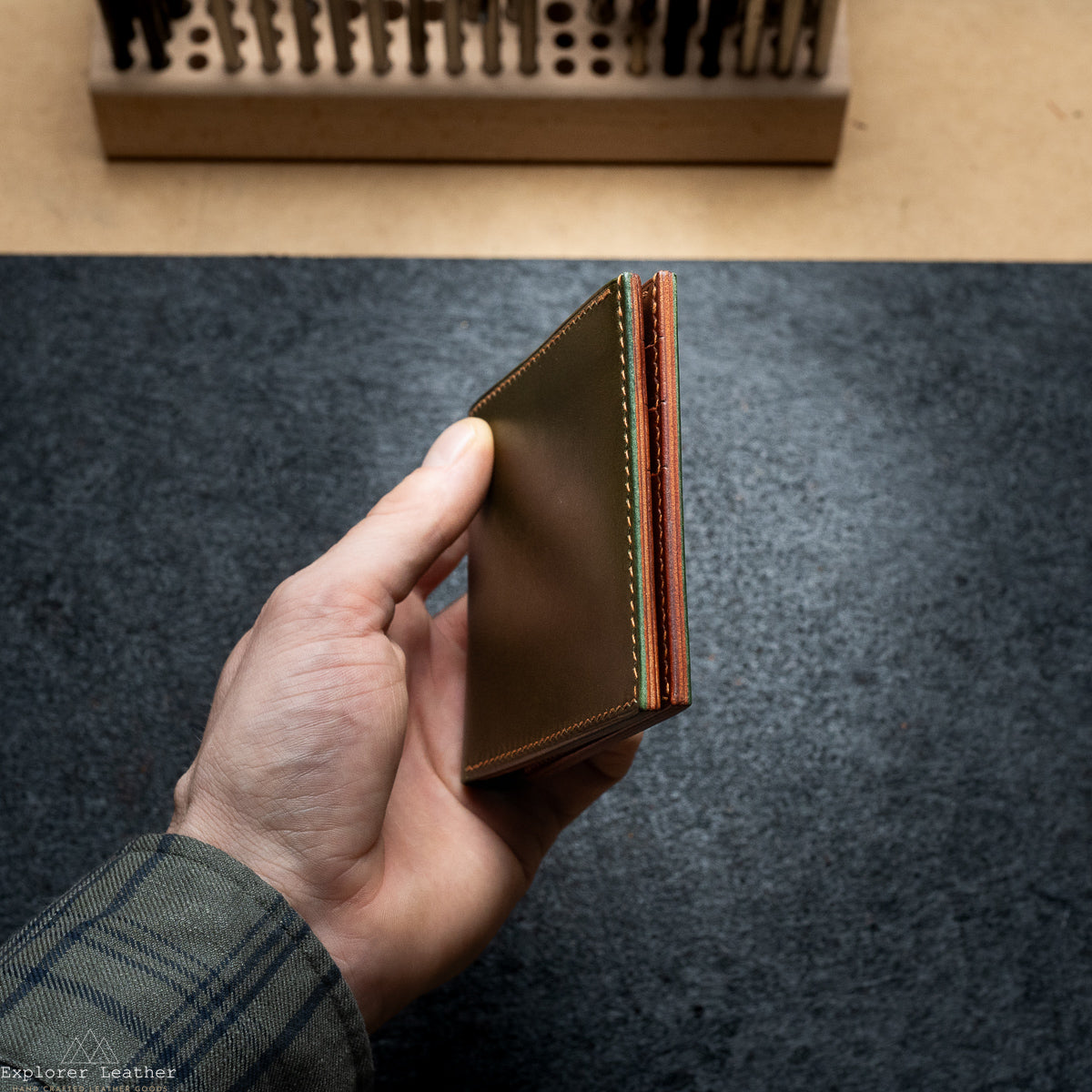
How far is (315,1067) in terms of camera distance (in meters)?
0.47

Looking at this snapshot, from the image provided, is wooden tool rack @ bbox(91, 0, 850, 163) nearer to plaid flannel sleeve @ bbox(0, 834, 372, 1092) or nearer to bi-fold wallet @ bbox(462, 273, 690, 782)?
bi-fold wallet @ bbox(462, 273, 690, 782)

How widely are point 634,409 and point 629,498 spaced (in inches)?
1.4

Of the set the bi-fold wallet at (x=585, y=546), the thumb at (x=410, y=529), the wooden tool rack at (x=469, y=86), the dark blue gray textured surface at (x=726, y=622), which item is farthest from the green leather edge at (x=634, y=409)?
the wooden tool rack at (x=469, y=86)

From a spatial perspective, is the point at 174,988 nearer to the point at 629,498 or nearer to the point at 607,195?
the point at 629,498

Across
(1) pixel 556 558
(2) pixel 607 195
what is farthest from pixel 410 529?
(2) pixel 607 195

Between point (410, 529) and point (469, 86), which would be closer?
point (410, 529)

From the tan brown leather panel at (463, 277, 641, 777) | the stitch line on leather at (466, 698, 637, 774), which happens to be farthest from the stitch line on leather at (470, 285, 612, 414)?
the stitch line on leather at (466, 698, 637, 774)

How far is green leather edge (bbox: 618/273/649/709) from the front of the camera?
1.38ft

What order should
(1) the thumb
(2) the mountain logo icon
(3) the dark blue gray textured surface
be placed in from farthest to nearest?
1. (3) the dark blue gray textured surface
2. (1) the thumb
3. (2) the mountain logo icon

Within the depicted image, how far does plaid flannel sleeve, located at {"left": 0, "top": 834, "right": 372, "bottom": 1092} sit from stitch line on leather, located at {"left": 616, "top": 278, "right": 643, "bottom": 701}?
0.18 meters

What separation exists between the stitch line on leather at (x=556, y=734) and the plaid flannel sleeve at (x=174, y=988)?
12 cm

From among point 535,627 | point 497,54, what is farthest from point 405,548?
point 497,54

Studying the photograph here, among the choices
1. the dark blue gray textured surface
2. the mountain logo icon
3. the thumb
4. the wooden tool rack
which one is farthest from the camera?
the wooden tool rack

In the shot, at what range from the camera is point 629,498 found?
0.43 metres
